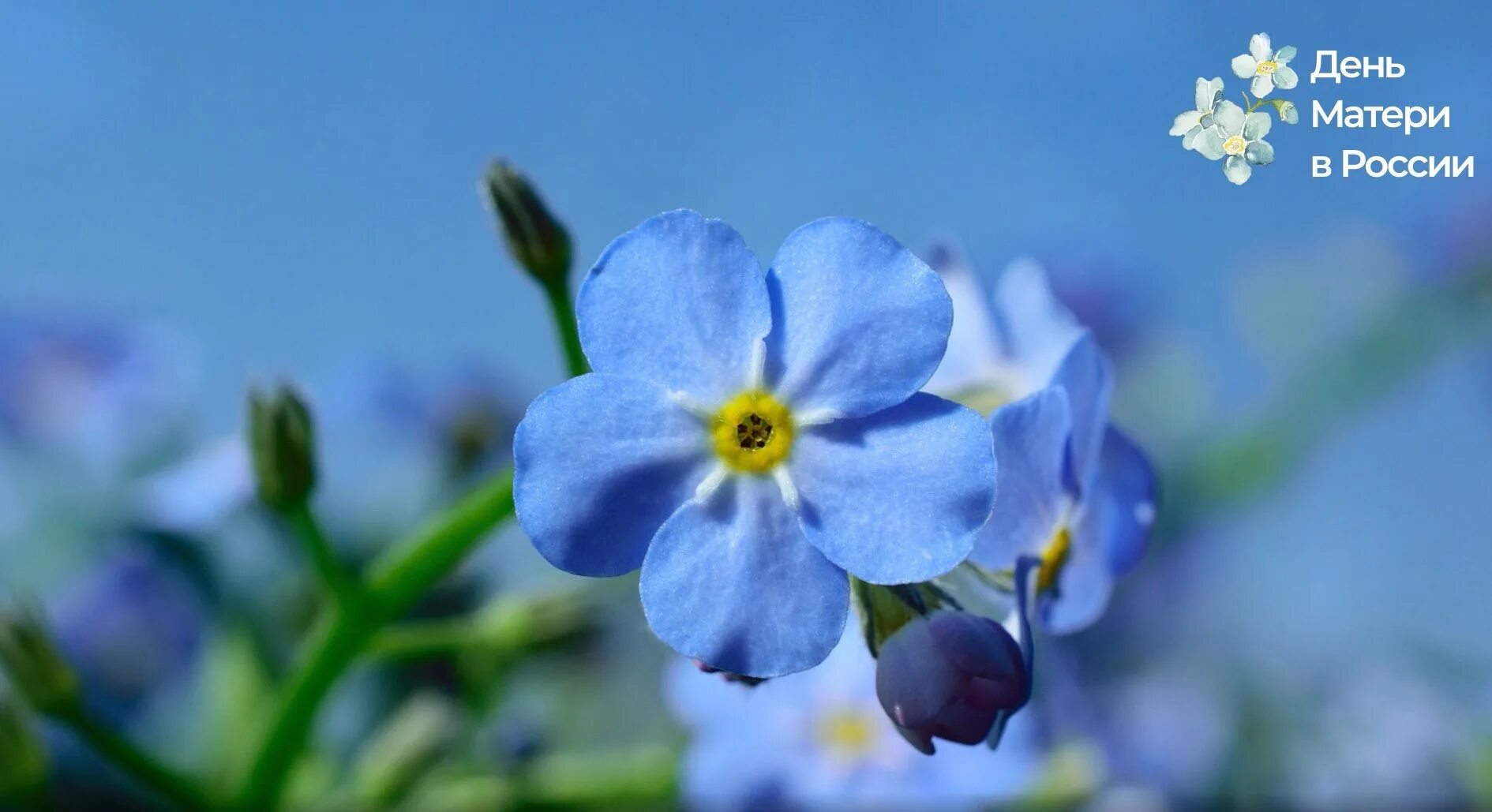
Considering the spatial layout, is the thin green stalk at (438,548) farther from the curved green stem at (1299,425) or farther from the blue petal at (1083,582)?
the curved green stem at (1299,425)

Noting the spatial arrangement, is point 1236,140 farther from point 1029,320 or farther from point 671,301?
point 671,301

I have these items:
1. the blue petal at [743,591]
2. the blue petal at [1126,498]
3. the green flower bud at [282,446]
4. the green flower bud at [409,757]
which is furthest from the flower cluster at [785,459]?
the green flower bud at [409,757]

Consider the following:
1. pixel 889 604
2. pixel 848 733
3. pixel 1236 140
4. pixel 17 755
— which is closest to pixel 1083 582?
pixel 889 604

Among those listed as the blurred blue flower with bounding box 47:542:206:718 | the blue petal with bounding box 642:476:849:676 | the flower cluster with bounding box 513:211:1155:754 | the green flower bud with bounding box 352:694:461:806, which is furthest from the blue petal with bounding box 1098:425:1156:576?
the blurred blue flower with bounding box 47:542:206:718

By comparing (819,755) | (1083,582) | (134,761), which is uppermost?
(1083,582)

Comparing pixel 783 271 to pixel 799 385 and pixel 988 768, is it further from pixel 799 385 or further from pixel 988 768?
pixel 988 768

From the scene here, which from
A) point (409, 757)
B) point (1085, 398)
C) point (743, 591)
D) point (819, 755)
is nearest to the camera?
point (743, 591)
